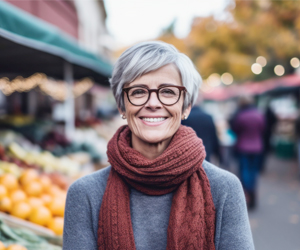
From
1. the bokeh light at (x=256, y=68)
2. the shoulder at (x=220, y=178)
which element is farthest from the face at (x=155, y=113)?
the bokeh light at (x=256, y=68)

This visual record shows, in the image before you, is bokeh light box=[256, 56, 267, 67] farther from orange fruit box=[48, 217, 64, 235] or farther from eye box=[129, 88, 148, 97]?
eye box=[129, 88, 148, 97]

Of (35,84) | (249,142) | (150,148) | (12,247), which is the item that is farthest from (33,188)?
(35,84)

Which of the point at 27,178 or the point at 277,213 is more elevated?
the point at 27,178

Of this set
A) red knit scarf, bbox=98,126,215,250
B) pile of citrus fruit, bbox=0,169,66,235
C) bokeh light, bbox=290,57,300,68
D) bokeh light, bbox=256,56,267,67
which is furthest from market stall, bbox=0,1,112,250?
bokeh light, bbox=256,56,267,67

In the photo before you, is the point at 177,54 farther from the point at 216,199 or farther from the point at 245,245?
the point at 245,245

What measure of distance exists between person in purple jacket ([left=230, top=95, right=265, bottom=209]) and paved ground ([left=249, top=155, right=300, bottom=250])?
50cm

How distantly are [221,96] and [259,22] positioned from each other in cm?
799

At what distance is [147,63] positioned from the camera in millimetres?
1473

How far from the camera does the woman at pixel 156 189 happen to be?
145cm

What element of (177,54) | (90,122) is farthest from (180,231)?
(90,122)

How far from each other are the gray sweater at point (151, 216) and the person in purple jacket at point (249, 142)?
5.01m

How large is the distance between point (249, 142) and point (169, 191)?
5.13 meters

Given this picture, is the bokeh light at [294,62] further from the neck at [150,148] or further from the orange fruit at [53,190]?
the neck at [150,148]

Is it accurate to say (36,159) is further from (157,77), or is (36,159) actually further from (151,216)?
(157,77)
